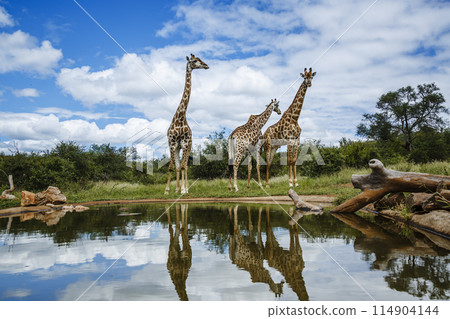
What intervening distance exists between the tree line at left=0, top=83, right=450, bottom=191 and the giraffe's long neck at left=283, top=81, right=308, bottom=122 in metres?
6.04

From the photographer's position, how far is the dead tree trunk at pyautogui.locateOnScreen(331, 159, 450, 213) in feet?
23.2

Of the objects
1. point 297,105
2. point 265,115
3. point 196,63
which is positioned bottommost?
point 265,115

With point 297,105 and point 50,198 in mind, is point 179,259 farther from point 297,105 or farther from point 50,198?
point 297,105

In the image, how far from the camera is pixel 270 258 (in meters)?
4.22

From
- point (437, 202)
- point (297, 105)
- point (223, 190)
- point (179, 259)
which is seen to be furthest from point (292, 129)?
point (179, 259)

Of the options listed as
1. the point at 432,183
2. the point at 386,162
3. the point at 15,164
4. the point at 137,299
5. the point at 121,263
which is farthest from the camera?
the point at 386,162

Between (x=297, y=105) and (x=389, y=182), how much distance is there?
29.4ft

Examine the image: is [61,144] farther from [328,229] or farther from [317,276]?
[317,276]

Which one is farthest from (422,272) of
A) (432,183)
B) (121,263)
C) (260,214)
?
(260,214)

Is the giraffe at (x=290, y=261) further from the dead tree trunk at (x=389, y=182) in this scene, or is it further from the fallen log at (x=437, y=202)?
the dead tree trunk at (x=389, y=182)

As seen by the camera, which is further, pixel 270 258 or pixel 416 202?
pixel 416 202

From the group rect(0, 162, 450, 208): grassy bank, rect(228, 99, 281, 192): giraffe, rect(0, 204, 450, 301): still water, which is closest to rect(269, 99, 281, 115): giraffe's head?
rect(228, 99, 281, 192): giraffe
